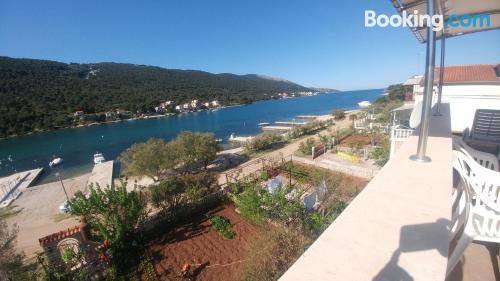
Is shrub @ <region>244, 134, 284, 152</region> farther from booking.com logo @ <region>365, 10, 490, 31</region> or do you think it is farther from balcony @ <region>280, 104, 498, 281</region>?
balcony @ <region>280, 104, 498, 281</region>

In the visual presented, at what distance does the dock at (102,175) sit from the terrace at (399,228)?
21968 mm

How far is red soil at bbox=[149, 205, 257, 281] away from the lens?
282 inches

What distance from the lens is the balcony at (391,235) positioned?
0.87 metres

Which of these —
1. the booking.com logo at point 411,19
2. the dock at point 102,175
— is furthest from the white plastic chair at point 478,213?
the dock at point 102,175

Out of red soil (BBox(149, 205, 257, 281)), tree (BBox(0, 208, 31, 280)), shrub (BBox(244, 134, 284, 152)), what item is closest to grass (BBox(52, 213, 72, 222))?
tree (BBox(0, 208, 31, 280))

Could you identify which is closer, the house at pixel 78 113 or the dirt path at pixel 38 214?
the dirt path at pixel 38 214

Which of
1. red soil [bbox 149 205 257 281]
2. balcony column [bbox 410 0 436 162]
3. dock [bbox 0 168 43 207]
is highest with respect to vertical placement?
balcony column [bbox 410 0 436 162]

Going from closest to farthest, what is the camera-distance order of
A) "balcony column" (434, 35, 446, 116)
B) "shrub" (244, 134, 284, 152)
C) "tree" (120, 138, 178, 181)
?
"balcony column" (434, 35, 446, 116), "tree" (120, 138, 178, 181), "shrub" (244, 134, 284, 152)

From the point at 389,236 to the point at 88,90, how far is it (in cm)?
11588

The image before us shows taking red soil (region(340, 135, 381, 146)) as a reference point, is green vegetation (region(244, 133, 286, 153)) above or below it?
below

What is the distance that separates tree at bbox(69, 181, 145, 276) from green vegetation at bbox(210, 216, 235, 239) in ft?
9.41

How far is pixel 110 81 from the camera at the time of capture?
11500cm

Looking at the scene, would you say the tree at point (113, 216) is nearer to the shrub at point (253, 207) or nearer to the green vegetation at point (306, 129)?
the shrub at point (253, 207)

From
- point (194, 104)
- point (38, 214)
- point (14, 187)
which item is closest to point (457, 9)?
point (38, 214)
